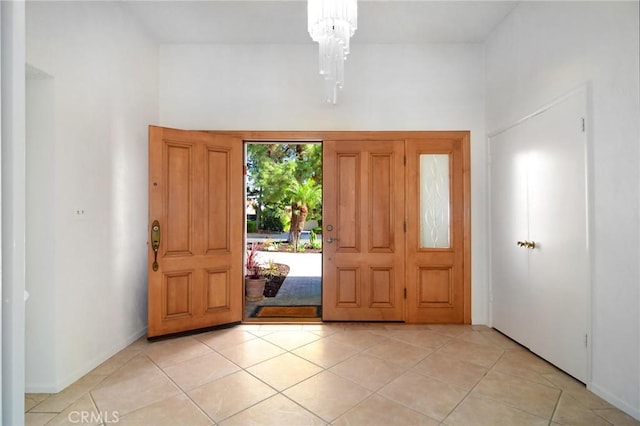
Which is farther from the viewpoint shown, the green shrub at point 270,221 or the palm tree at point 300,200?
the green shrub at point 270,221

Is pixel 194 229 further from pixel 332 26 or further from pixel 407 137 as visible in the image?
pixel 407 137

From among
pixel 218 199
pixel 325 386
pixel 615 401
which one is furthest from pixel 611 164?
pixel 218 199

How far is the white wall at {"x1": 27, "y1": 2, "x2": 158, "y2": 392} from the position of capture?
2.12 meters

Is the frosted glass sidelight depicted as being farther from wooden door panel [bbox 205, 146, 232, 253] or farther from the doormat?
wooden door panel [bbox 205, 146, 232, 253]

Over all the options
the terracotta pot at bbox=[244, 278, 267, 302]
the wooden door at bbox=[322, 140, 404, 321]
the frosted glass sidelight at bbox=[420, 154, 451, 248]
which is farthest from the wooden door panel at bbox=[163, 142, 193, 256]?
the frosted glass sidelight at bbox=[420, 154, 451, 248]

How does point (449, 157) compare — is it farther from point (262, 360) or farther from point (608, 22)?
point (262, 360)

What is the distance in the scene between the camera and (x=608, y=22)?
6.57ft

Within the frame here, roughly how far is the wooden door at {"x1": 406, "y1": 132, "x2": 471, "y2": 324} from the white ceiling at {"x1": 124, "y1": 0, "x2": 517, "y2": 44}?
3.79ft

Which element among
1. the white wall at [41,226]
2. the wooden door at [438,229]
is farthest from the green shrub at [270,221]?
the white wall at [41,226]

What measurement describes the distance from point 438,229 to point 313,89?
7.39 feet

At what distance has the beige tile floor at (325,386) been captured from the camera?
185 centimetres

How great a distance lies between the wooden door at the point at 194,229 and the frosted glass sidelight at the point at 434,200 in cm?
217

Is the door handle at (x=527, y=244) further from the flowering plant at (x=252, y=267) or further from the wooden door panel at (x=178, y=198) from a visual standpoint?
the flowering plant at (x=252, y=267)

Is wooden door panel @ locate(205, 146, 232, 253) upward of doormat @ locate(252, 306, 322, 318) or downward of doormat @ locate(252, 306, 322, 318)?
upward
